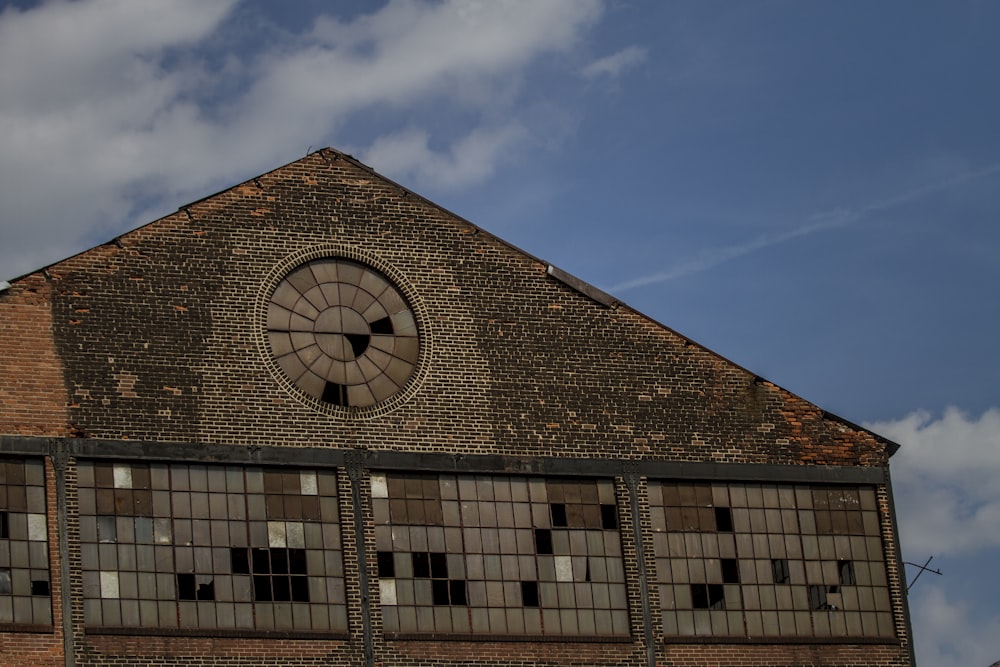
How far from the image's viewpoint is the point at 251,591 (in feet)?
113

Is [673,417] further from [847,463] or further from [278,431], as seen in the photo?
[278,431]

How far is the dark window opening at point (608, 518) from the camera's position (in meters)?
37.0

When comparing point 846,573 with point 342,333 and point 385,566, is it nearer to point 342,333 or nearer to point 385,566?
point 385,566

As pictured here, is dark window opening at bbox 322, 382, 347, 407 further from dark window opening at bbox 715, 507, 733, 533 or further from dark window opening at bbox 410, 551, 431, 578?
dark window opening at bbox 715, 507, 733, 533

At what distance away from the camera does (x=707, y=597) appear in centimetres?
3716

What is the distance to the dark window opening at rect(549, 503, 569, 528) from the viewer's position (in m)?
36.7

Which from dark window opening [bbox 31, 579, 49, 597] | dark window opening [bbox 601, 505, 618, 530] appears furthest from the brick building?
dark window opening [bbox 601, 505, 618, 530]

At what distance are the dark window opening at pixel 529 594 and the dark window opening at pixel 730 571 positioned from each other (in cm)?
366

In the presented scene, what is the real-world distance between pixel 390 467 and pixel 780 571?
24.8 ft

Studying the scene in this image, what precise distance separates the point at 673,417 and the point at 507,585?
4.70m

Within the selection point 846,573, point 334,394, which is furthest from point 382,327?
point 846,573

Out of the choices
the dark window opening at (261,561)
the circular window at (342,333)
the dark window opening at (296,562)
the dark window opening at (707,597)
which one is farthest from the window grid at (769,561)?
the dark window opening at (261,561)

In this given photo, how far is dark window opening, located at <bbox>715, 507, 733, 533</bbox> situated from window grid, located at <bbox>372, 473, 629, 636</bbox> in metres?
2.02

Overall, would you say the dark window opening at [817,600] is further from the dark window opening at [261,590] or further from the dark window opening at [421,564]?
the dark window opening at [261,590]
